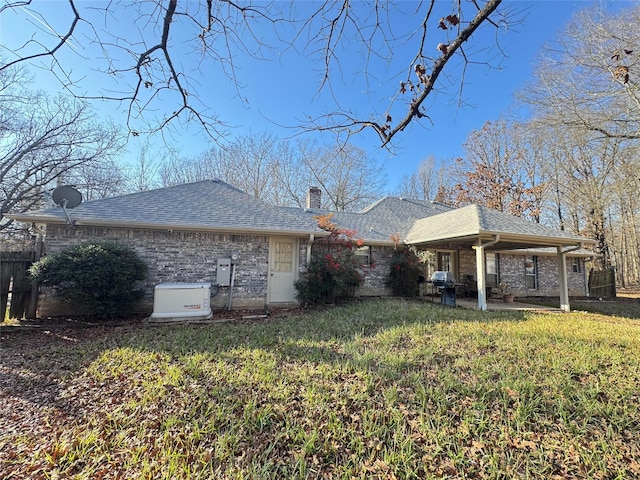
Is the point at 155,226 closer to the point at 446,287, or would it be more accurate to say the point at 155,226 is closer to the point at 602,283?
the point at 446,287

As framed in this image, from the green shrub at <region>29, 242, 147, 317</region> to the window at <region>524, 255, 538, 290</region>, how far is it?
1723cm

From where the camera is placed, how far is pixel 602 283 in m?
15.5

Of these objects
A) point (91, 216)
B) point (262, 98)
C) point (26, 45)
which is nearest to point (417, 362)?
point (262, 98)

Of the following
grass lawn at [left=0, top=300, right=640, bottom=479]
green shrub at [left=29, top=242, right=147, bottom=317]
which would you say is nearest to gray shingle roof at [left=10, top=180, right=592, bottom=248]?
green shrub at [left=29, top=242, right=147, bottom=317]

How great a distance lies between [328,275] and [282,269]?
62.3 inches

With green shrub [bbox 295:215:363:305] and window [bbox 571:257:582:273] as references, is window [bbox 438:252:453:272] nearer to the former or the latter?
green shrub [bbox 295:215:363:305]

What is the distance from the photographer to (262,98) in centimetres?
356

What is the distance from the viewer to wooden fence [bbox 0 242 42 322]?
6.68m

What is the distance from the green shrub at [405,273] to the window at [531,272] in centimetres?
706

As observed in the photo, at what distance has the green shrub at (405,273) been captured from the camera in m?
11.5

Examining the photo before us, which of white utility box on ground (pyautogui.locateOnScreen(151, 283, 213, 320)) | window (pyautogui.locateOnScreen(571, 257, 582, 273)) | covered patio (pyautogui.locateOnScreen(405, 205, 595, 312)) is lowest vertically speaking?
white utility box on ground (pyautogui.locateOnScreen(151, 283, 213, 320))

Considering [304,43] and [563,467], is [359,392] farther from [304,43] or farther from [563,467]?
[304,43]

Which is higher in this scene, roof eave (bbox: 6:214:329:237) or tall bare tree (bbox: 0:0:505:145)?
tall bare tree (bbox: 0:0:505:145)

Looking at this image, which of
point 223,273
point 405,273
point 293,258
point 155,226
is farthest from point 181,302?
point 405,273
